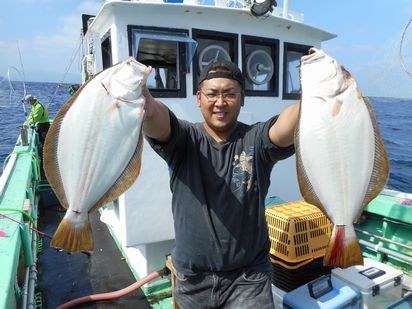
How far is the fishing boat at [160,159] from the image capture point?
3.90 meters

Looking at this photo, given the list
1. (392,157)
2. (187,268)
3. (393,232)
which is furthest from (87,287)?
(392,157)

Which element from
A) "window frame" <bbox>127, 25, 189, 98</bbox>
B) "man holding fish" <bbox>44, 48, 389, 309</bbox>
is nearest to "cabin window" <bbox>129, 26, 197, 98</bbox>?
"window frame" <bbox>127, 25, 189, 98</bbox>

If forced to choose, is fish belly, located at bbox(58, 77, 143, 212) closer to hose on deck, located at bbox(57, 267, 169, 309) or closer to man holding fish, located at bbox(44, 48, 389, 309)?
man holding fish, located at bbox(44, 48, 389, 309)

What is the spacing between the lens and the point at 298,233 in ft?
10.9

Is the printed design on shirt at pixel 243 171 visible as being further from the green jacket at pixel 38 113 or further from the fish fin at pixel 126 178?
the green jacket at pixel 38 113

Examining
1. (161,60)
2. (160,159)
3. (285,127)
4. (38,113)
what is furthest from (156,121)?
(38,113)

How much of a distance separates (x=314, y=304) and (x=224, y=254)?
116 centimetres

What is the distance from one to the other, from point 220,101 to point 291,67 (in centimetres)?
374

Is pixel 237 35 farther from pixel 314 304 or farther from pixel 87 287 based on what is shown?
pixel 87 287

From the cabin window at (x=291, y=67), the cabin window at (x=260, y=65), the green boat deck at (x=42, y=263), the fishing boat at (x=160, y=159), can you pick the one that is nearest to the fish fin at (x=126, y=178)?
the green boat deck at (x=42, y=263)

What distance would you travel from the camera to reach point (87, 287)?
4.68 metres

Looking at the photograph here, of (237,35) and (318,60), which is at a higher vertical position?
Result: (237,35)

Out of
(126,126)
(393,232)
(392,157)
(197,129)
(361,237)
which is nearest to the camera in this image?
(126,126)

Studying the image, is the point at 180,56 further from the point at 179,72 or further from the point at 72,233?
the point at 72,233
